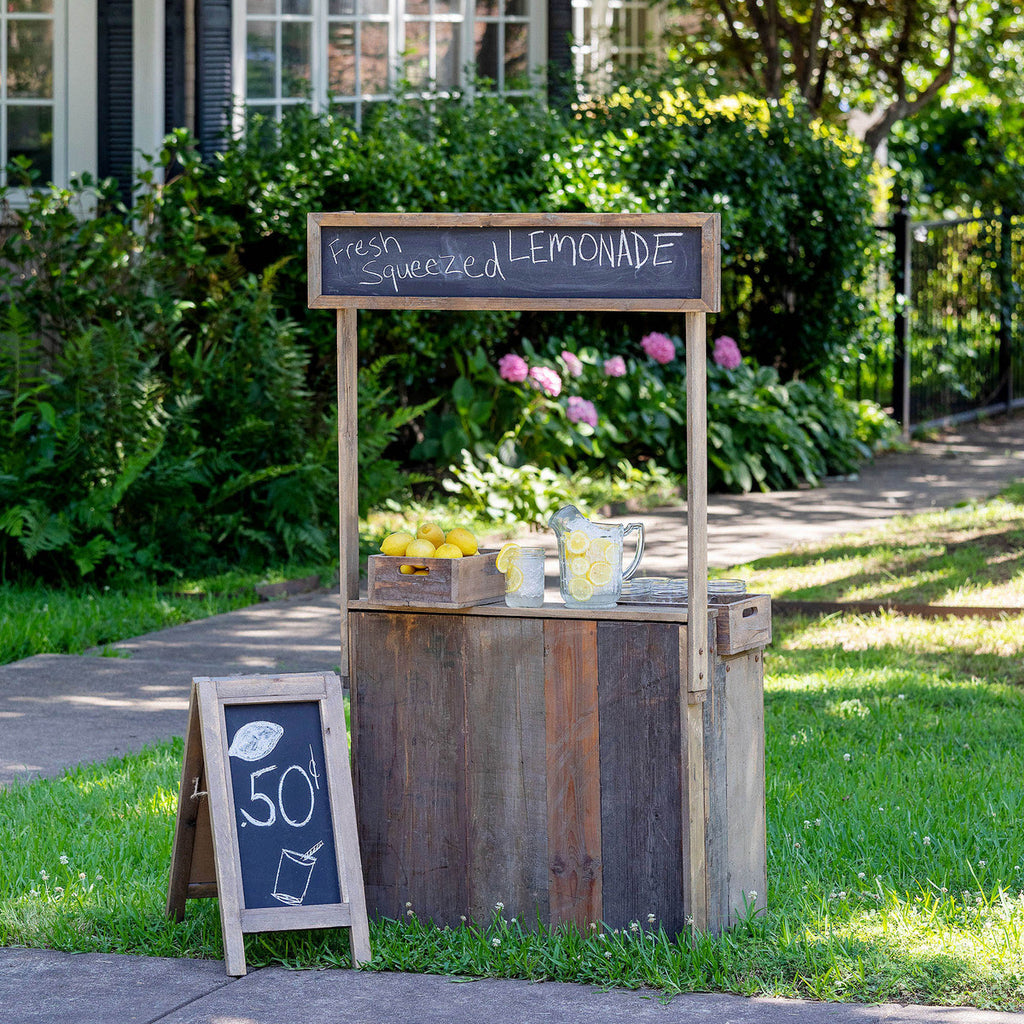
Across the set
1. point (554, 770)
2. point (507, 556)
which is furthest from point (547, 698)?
point (507, 556)

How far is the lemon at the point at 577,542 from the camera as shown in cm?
395

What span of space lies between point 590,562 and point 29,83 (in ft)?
25.0

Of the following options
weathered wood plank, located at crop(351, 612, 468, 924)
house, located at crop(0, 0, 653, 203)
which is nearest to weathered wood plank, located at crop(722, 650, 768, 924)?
weathered wood plank, located at crop(351, 612, 468, 924)

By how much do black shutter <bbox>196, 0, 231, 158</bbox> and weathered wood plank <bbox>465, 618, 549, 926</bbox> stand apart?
7.21 meters

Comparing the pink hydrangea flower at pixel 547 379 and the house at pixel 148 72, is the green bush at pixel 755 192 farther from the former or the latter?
the house at pixel 148 72

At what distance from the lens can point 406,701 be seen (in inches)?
160

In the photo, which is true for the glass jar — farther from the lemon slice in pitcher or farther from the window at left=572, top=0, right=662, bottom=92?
the window at left=572, top=0, right=662, bottom=92

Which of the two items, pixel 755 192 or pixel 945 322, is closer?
pixel 755 192

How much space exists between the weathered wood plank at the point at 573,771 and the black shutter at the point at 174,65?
288 inches

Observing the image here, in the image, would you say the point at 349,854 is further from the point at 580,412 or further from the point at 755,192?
the point at 755,192

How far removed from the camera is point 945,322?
15984 mm

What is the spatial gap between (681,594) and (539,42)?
9797 millimetres

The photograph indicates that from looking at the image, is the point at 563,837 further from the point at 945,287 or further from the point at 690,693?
the point at 945,287

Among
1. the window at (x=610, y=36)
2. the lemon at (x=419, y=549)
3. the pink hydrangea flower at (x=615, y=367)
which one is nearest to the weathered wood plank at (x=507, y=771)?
the lemon at (x=419, y=549)
